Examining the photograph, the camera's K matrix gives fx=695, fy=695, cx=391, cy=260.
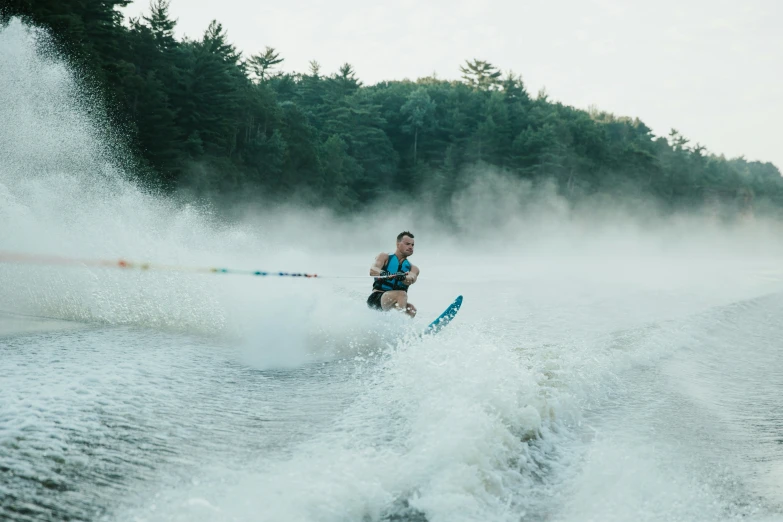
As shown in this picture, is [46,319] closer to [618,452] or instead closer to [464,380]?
[464,380]

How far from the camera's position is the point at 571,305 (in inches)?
563

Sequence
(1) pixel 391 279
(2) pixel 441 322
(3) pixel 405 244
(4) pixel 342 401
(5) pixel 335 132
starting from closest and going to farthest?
1. (4) pixel 342 401
2. (2) pixel 441 322
3. (3) pixel 405 244
4. (1) pixel 391 279
5. (5) pixel 335 132

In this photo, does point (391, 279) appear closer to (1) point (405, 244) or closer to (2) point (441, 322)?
(1) point (405, 244)

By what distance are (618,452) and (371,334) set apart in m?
4.22

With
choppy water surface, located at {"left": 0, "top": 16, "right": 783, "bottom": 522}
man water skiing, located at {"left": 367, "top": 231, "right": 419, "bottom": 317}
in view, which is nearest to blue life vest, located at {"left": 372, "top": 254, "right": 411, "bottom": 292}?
man water skiing, located at {"left": 367, "top": 231, "right": 419, "bottom": 317}

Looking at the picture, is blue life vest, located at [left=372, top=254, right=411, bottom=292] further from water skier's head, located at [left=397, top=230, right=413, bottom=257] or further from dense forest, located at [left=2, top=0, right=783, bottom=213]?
dense forest, located at [left=2, top=0, right=783, bottom=213]

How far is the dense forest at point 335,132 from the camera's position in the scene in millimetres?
30312

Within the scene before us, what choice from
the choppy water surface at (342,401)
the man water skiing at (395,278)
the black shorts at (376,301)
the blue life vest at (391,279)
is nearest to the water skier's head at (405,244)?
the man water skiing at (395,278)

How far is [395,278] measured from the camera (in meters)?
8.92

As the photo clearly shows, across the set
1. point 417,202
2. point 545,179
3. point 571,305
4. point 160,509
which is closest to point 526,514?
point 160,509

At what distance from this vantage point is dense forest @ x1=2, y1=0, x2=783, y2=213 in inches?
1193

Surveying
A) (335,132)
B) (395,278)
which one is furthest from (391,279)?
(335,132)

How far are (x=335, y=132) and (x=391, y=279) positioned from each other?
54.3m

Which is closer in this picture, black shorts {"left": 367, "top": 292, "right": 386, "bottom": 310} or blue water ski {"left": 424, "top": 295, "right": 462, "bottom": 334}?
blue water ski {"left": 424, "top": 295, "right": 462, "bottom": 334}
